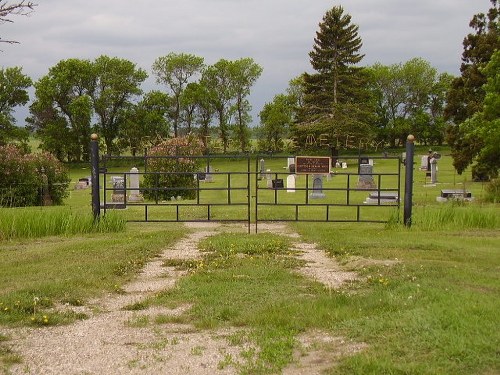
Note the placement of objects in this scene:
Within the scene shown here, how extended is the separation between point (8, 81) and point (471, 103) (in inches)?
1719

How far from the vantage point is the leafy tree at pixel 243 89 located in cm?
6612

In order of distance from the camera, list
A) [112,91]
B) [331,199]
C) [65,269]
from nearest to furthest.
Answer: [65,269] < [331,199] < [112,91]

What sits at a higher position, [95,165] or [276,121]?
[276,121]

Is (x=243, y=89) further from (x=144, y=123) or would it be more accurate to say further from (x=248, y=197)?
(x=248, y=197)

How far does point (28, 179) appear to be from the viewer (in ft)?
74.7

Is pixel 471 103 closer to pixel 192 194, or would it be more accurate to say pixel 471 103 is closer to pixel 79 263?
pixel 192 194

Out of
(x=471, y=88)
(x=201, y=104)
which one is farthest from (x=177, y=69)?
(x=471, y=88)

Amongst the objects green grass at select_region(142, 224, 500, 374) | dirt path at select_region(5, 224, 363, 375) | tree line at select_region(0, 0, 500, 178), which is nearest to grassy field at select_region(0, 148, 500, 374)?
green grass at select_region(142, 224, 500, 374)

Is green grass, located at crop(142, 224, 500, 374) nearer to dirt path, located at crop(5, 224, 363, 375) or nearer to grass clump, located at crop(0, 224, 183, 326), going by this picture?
dirt path, located at crop(5, 224, 363, 375)

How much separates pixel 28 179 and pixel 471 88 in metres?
19.8

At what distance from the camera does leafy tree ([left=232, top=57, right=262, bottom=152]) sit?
66.1 metres

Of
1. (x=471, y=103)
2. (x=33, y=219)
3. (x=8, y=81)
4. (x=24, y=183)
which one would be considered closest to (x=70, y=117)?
(x=8, y=81)

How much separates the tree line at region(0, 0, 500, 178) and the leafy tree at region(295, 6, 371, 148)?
3.4 inches

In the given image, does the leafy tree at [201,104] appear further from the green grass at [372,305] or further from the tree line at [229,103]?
the green grass at [372,305]
